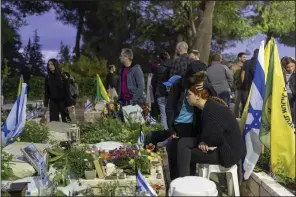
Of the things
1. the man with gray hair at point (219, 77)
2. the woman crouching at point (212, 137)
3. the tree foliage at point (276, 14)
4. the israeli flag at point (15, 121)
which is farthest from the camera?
the tree foliage at point (276, 14)

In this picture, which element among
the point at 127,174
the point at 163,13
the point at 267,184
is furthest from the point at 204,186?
the point at 163,13

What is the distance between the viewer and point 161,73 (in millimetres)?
6992

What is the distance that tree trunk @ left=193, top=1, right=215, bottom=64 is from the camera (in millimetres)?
15242

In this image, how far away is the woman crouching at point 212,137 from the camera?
14.0 ft

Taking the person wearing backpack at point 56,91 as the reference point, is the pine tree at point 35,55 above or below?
above

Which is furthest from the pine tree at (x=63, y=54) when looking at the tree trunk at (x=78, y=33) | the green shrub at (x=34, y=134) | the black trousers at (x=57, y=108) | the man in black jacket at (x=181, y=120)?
the man in black jacket at (x=181, y=120)

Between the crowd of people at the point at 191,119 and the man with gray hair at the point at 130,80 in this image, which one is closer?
the crowd of people at the point at 191,119

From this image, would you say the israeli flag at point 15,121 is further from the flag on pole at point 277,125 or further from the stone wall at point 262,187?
the flag on pole at point 277,125

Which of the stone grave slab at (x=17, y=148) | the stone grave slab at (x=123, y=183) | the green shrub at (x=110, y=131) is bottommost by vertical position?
the stone grave slab at (x=123, y=183)

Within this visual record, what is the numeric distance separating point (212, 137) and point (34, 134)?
10.6 feet

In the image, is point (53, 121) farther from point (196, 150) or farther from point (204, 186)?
point (204, 186)

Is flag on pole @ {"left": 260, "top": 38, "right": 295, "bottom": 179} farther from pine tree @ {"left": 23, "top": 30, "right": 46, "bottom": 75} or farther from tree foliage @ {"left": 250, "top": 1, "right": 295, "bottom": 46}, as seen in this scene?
pine tree @ {"left": 23, "top": 30, "right": 46, "bottom": 75}

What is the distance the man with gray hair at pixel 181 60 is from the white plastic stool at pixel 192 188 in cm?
274

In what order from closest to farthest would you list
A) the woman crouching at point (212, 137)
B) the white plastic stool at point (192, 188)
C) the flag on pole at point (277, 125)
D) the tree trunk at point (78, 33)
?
1. the white plastic stool at point (192, 188)
2. the woman crouching at point (212, 137)
3. the flag on pole at point (277, 125)
4. the tree trunk at point (78, 33)
